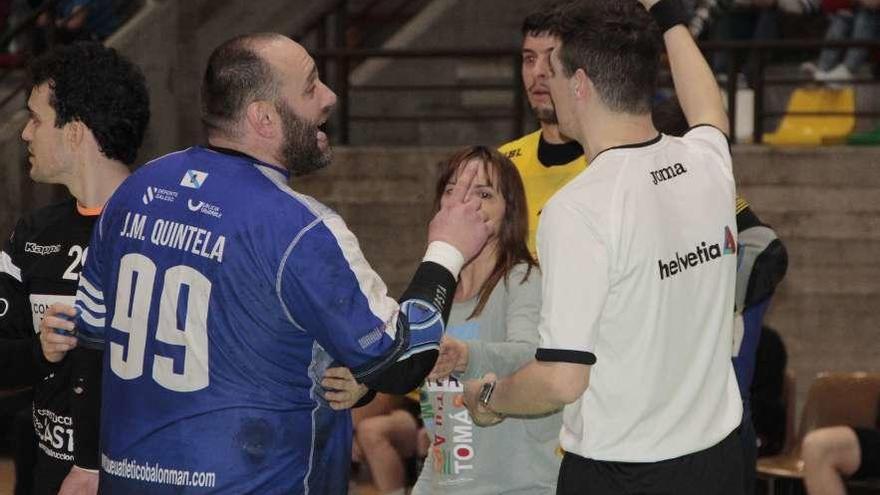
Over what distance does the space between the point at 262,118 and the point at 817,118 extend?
777cm

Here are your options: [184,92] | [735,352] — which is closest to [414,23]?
[184,92]

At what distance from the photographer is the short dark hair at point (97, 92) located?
13.5ft

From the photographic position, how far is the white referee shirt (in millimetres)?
3203

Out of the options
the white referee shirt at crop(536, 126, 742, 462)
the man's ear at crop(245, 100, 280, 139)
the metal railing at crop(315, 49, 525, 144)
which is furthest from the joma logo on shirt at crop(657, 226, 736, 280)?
the metal railing at crop(315, 49, 525, 144)

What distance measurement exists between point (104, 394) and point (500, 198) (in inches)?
58.6

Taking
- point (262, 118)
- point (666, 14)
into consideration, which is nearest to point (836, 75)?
point (666, 14)

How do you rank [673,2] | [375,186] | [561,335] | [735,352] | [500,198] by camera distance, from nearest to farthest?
1. [561,335]
2. [673,2]
3. [500,198]
4. [735,352]
5. [375,186]

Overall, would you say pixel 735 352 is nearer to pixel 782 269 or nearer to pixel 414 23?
pixel 782 269

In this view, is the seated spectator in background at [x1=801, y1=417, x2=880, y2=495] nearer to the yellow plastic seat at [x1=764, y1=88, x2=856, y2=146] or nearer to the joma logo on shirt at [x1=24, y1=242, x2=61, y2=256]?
the joma logo on shirt at [x1=24, y1=242, x2=61, y2=256]

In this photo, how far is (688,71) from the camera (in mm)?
3775

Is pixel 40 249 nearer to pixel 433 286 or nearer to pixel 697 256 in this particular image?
pixel 433 286

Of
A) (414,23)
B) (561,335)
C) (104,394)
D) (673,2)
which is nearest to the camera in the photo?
(561,335)

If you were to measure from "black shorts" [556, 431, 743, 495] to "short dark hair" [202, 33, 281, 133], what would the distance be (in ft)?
3.89

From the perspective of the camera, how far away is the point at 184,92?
11227mm
